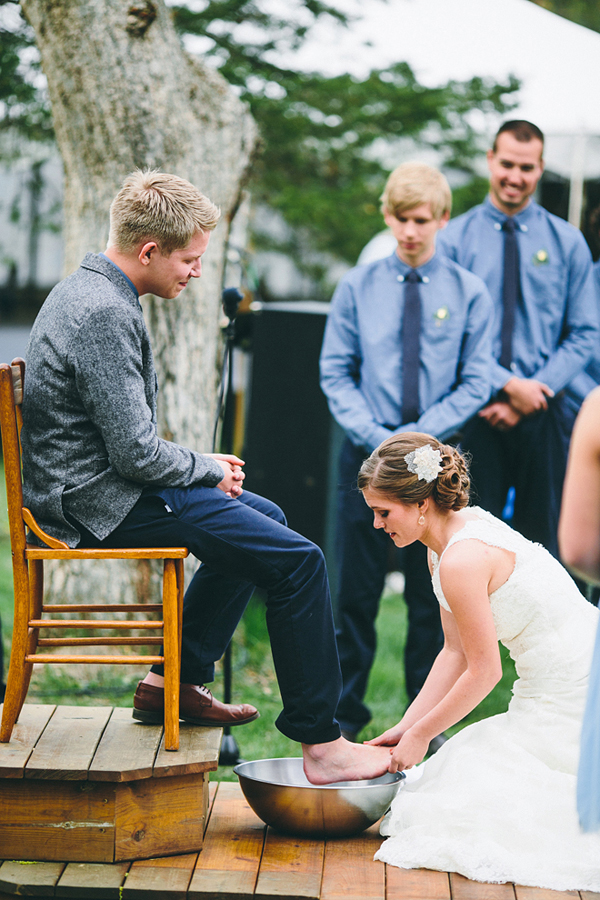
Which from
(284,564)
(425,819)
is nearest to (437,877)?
(425,819)

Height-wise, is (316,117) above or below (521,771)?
above

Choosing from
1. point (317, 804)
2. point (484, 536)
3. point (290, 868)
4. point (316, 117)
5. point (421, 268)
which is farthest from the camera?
point (316, 117)

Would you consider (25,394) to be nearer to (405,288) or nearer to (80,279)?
(80,279)

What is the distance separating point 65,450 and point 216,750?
34.8 inches

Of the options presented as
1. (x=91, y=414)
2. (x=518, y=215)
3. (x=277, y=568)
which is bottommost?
(x=277, y=568)

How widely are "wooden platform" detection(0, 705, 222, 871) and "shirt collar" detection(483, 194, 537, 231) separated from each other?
2457 millimetres

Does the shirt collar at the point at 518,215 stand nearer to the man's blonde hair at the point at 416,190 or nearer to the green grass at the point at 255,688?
the man's blonde hair at the point at 416,190

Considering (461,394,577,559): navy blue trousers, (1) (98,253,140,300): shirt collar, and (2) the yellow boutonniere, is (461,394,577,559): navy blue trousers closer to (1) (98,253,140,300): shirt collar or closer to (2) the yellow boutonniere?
(2) the yellow boutonniere

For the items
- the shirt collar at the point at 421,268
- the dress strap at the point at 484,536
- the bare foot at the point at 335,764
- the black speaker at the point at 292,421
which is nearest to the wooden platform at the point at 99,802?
the bare foot at the point at 335,764

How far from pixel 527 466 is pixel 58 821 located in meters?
2.28

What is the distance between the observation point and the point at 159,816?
8.04 feet

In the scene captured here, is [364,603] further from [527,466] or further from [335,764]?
[335,764]

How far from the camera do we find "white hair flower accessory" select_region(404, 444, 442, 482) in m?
2.54

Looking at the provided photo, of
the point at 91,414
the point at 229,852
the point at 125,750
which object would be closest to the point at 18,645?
the point at 125,750
